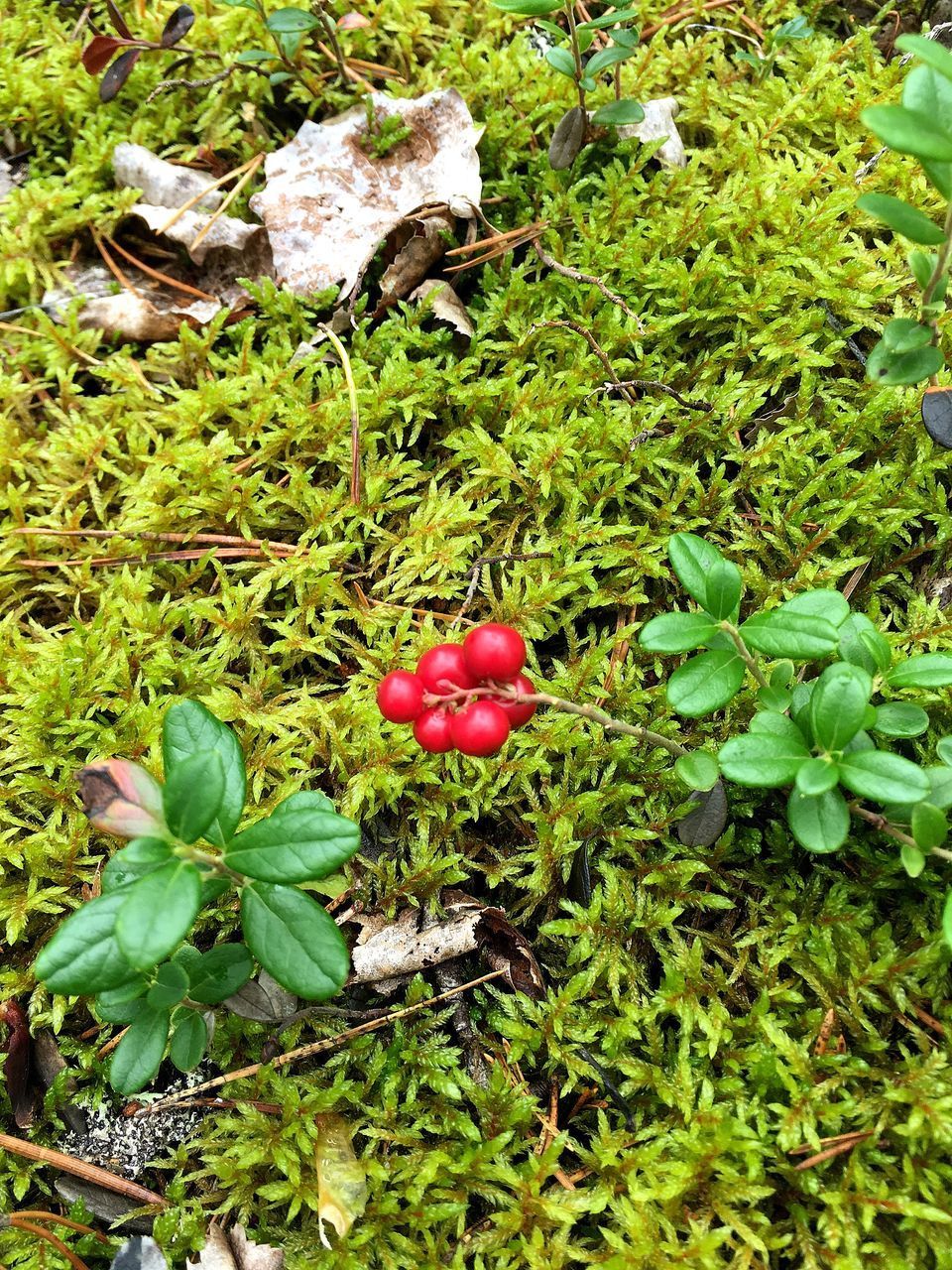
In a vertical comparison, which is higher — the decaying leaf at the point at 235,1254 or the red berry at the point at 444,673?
the red berry at the point at 444,673

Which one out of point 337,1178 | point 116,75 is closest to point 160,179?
point 116,75

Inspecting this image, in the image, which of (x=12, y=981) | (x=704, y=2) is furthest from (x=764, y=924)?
(x=704, y=2)

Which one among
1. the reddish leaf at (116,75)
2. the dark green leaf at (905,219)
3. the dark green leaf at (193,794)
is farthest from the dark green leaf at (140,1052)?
the reddish leaf at (116,75)

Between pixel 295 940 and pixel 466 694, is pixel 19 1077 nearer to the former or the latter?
pixel 295 940

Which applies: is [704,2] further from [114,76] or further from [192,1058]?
[192,1058]

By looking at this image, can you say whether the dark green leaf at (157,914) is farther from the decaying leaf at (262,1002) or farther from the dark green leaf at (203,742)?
the decaying leaf at (262,1002)
